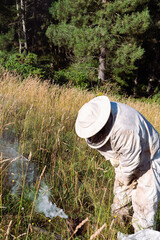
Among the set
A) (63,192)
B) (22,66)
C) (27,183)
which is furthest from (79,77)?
(63,192)

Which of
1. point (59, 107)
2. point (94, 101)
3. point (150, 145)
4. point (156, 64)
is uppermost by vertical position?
point (94, 101)

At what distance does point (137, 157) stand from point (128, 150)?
0.11 metres

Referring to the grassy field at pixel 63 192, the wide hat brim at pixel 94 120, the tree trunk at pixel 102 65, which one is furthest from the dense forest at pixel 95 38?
the wide hat brim at pixel 94 120

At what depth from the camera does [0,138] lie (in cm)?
283

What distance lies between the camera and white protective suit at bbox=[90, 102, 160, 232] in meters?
1.74

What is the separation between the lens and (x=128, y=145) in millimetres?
1733

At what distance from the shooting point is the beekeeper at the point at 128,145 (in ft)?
5.71

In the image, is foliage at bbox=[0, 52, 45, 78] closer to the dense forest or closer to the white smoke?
the dense forest

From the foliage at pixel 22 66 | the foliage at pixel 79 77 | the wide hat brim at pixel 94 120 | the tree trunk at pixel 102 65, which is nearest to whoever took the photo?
the wide hat brim at pixel 94 120

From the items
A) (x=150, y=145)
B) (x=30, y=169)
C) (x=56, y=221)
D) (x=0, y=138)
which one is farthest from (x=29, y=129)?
(x=150, y=145)

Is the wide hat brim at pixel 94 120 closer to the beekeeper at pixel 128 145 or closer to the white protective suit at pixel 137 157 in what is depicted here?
the beekeeper at pixel 128 145

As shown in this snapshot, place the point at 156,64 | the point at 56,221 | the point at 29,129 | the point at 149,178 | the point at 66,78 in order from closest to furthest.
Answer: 1. the point at 149,178
2. the point at 56,221
3. the point at 29,129
4. the point at 66,78
5. the point at 156,64

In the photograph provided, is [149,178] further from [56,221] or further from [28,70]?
[28,70]

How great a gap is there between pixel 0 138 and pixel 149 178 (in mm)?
1981
